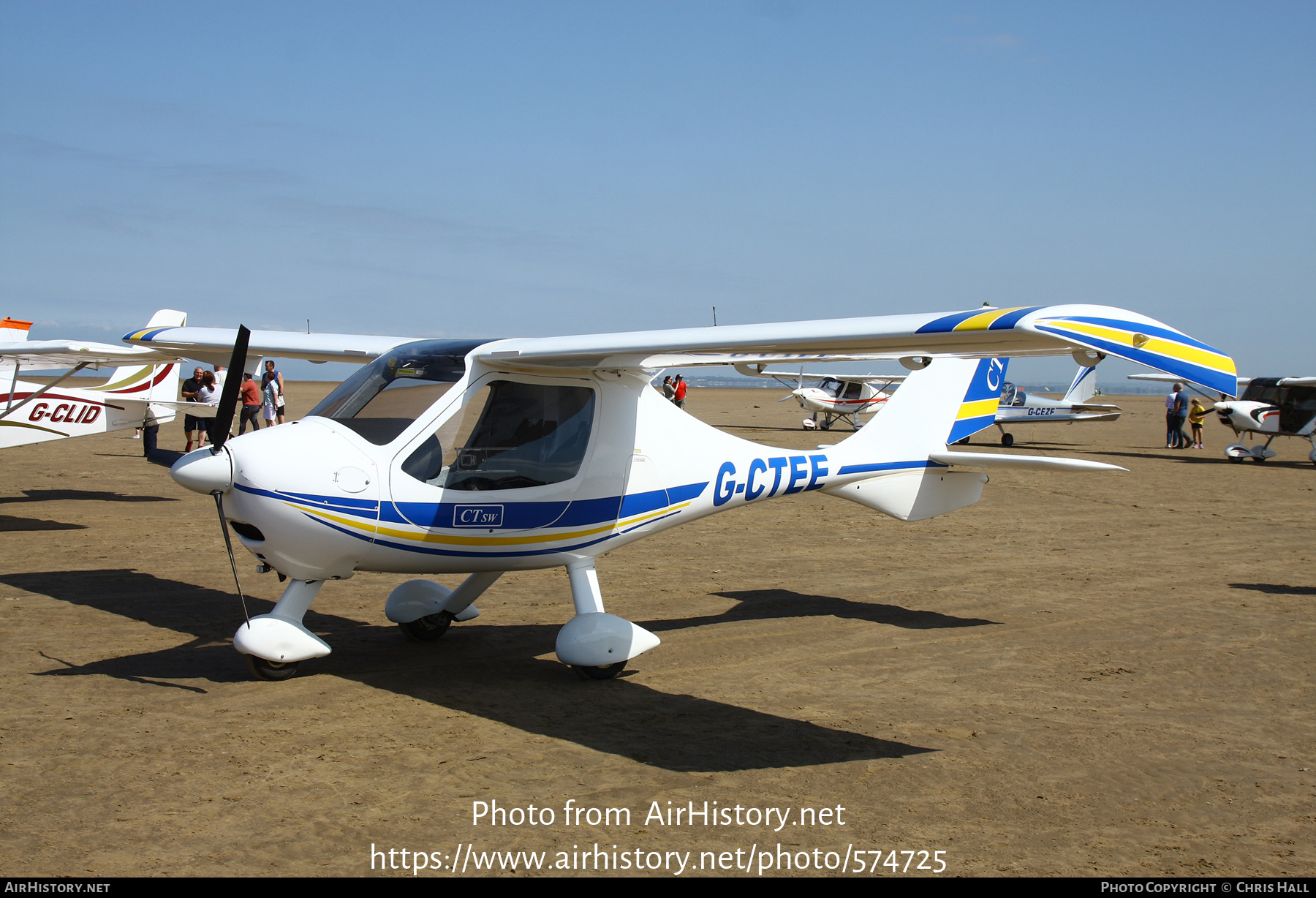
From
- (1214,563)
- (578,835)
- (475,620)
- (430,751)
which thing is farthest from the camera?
(1214,563)

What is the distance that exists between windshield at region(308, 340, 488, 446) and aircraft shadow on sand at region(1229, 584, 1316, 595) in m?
8.13

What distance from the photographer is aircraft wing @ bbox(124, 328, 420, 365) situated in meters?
7.83

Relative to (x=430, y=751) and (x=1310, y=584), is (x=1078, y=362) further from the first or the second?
(x=1310, y=584)

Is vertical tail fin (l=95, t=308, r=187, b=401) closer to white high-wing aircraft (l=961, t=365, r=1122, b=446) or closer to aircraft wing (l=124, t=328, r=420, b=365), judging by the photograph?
aircraft wing (l=124, t=328, r=420, b=365)

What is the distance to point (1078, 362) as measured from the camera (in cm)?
466

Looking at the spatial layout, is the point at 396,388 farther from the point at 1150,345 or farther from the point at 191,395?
the point at 191,395

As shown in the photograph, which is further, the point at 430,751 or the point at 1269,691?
the point at 1269,691

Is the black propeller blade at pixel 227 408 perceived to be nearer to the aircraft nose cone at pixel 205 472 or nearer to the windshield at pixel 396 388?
the aircraft nose cone at pixel 205 472

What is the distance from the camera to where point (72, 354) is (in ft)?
36.2

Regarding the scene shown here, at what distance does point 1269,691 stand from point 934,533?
6879mm

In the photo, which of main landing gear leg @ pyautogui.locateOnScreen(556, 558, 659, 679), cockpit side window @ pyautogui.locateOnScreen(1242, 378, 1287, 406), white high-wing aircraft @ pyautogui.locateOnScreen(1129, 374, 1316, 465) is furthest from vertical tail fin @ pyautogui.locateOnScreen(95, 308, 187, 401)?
cockpit side window @ pyautogui.locateOnScreen(1242, 378, 1287, 406)

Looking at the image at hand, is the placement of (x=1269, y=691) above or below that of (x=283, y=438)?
below

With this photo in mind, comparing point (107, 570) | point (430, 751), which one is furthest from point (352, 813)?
point (107, 570)

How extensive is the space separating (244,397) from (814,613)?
1479 cm
